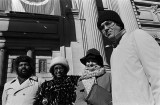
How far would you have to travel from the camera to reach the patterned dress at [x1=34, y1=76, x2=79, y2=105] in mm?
3511

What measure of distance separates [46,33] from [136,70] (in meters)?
9.47

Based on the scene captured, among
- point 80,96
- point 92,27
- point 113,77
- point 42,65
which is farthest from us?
point 42,65

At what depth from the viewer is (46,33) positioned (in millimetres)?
10672

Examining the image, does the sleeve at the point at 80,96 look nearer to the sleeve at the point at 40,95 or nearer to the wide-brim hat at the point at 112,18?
the sleeve at the point at 40,95

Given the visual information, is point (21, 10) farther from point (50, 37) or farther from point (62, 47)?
point (62, 47)

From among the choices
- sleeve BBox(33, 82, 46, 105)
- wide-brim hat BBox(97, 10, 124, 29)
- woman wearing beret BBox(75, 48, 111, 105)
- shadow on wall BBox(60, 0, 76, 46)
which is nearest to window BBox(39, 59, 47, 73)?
shadow on wall BBox(60, 0, 76, 46)

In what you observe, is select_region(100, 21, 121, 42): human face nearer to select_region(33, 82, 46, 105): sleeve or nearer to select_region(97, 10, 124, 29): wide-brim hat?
select_region(97, 10, 124, 29): wide-brim hat

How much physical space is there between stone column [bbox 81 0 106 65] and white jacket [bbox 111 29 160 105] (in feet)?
25.4

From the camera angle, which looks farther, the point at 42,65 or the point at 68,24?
the point at 68,24

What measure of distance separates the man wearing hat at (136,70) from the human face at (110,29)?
175 millimetres

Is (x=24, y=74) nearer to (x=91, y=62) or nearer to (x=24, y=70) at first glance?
(x=24, y=70)

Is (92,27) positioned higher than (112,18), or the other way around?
(92,27)

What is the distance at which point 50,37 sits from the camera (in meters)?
10.6

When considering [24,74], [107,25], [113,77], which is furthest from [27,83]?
[113,77]
